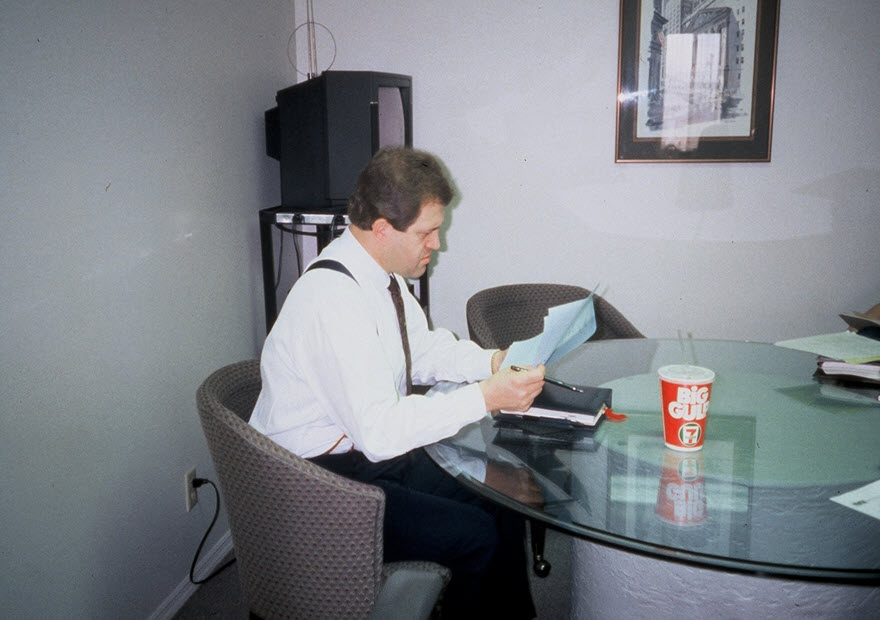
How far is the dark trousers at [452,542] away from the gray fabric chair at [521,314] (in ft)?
2.84

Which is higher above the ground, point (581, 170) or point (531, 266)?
point (581, 170)

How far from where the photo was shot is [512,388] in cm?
147

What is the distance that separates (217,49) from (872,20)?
2.57m

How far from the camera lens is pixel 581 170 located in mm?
3111

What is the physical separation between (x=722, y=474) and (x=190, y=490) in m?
1.71

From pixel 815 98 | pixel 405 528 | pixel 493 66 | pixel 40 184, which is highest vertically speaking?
pixel 493 66

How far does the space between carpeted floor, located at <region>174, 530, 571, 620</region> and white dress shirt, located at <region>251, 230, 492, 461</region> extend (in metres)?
0.88

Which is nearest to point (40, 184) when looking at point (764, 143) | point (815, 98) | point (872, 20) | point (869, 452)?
point (869, 452)

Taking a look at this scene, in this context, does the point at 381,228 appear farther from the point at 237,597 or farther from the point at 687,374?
the point at 237,597

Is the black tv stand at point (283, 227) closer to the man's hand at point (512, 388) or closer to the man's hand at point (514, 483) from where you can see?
the man's hand at point (512, 388)

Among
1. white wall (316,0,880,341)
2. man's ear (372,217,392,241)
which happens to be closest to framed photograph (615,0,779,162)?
white wall (316,0,880,341)

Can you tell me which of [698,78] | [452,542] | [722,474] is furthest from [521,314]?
[722,474]

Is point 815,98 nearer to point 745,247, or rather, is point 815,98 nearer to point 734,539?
point 745,247

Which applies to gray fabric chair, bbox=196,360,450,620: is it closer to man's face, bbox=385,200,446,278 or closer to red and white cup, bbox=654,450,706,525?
red and white cup, bbox=654,450,706,525
